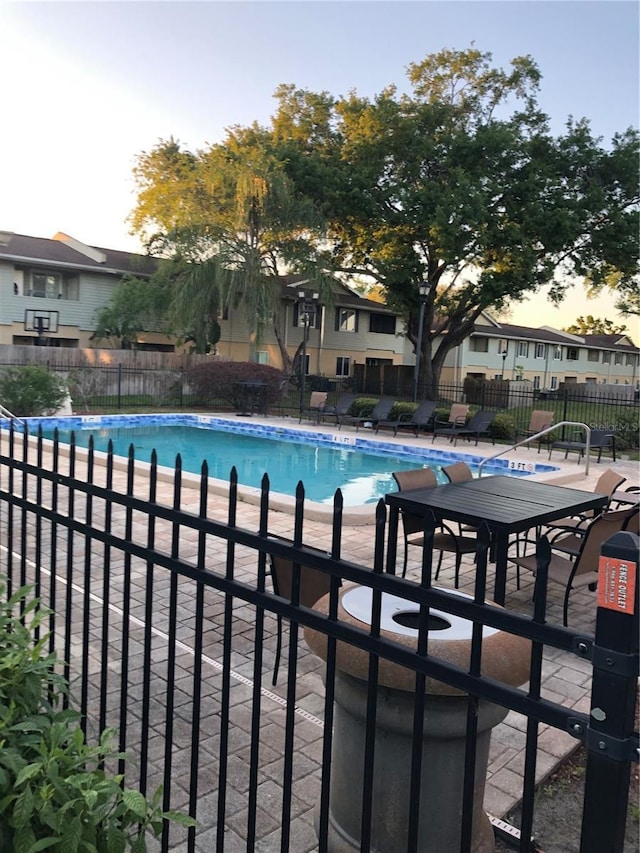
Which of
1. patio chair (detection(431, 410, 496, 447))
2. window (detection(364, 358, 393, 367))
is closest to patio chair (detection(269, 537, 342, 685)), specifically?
patio chair (detection(431, 410, 496, 447))

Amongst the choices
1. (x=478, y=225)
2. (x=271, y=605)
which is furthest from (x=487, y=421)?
(x=271, y=605)

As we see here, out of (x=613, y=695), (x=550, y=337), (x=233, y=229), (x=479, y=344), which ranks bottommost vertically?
(x=613, y=695)

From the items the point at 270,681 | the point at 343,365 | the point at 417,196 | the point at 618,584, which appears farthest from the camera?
the point at 343,365

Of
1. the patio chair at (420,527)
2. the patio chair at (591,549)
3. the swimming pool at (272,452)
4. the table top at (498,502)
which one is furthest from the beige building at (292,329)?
the patio chair at (591,549)

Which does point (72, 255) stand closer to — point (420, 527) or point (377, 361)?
Answer: point (377, 361)

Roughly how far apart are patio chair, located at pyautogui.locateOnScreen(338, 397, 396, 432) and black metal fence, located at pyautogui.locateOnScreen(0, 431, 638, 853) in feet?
47.9

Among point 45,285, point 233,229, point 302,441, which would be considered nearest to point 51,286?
point 45,285

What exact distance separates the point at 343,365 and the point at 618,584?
132 ft

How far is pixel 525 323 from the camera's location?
208 feet

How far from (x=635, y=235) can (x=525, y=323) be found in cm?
3897

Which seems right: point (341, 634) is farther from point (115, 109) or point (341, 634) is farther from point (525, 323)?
point (525, 323)

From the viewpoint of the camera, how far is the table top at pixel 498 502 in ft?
16.1

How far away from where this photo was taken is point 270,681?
155 inches

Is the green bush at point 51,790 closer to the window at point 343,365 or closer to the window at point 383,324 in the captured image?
the window at point 343,365
